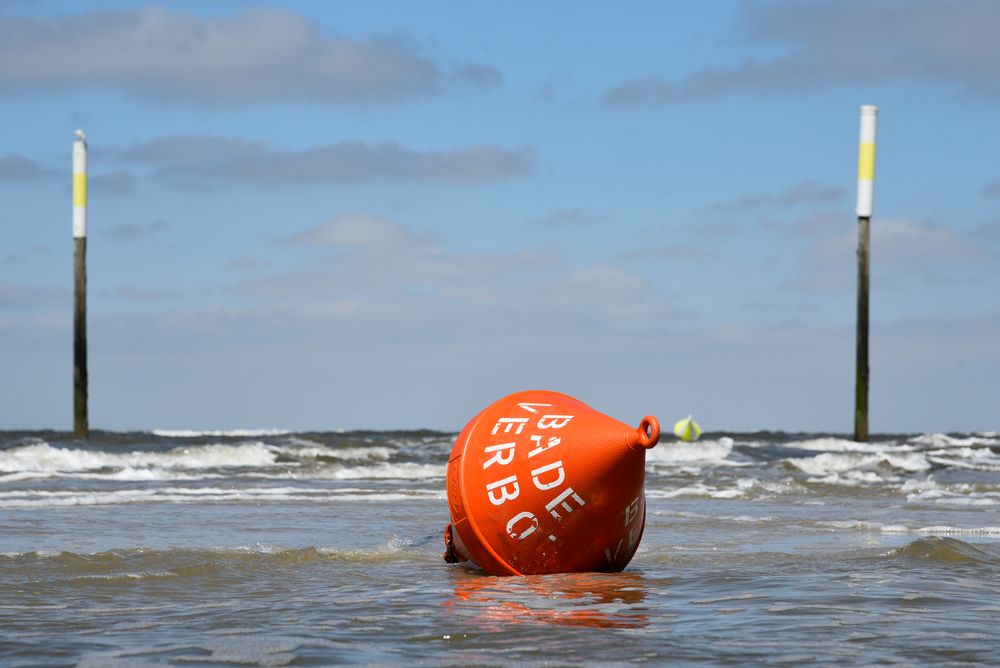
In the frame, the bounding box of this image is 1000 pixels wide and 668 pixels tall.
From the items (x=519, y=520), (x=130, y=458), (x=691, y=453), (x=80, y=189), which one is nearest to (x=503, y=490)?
(x=519, y=520)

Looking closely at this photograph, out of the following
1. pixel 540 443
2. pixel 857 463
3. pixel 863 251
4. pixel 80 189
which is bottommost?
pixel 857 463

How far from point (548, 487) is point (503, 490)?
0.30 meters

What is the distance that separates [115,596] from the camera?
7.09 metres

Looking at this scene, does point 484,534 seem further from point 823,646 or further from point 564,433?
point 823,646

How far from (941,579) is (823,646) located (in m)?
2.46

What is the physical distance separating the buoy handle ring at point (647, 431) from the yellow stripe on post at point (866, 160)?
1782cm

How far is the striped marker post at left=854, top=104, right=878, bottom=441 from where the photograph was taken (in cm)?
2327

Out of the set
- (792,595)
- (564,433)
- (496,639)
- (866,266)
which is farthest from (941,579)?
(866,266)

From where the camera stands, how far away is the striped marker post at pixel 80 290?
23.7 meters

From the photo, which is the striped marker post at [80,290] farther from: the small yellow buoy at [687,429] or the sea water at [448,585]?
the small yellow buoy at [687,429]

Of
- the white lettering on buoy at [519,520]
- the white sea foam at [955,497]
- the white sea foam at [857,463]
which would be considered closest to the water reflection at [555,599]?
the white lettering on buoy at [519,520]

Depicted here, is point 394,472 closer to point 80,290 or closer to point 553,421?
point 80,290

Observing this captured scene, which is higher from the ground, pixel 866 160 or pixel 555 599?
pixel 866 160

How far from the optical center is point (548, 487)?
22.8 feet
